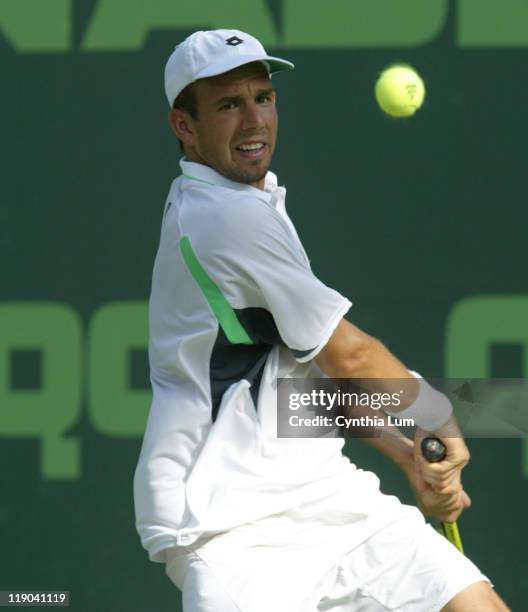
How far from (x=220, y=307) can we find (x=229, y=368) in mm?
151

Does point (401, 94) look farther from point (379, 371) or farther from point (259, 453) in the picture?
point (259, 453)

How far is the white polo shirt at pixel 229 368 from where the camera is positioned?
3.57m

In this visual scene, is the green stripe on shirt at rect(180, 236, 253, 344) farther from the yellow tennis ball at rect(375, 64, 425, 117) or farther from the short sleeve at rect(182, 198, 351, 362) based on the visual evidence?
the yellow tennis ball at rect(375, 64, 425, 117)

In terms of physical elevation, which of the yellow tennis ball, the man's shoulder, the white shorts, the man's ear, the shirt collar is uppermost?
the yellow tennis ball

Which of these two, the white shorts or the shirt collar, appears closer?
the white shorts

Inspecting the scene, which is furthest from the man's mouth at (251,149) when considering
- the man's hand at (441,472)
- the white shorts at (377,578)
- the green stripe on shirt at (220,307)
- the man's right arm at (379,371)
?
the white shorts at (377,578)

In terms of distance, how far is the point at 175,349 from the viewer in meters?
3.69

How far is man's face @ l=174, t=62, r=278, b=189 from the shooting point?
3.82 meters

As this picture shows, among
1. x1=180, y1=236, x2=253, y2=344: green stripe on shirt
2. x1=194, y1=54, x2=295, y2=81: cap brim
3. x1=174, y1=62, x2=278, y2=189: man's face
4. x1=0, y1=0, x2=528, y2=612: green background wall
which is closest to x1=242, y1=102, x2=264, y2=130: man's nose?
x1=174, y1=62, x2=278, y2=189: man's face

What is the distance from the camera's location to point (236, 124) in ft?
12.6

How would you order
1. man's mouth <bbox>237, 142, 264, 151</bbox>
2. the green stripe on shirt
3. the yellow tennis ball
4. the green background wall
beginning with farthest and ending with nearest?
the green background wall → the yellow tennis ball → man's mouth <bbox>237, 142, 264, 151</bbox> → the green stripe on shirt

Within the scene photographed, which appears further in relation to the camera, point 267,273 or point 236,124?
point 236,124

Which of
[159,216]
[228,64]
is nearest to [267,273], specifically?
[228,64]

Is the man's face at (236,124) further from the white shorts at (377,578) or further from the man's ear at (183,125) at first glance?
the white shorts at (377,578)
